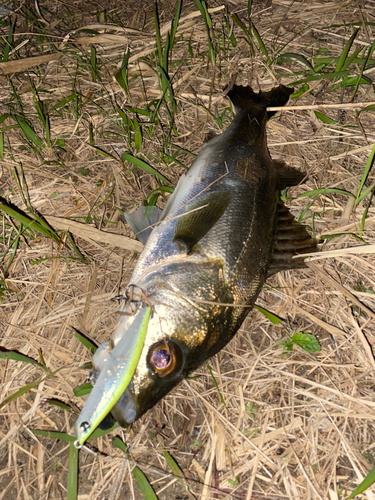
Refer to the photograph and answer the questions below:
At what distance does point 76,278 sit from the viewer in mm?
3260

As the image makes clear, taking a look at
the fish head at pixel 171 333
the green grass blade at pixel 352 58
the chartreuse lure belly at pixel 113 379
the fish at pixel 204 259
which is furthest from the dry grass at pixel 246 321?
the chartreuse lure belly at pixel 113 379

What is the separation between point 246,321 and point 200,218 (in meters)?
1.08

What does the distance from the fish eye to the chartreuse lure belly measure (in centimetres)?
11

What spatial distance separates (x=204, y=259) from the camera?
2.54 m

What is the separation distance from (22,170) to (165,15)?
102 inches

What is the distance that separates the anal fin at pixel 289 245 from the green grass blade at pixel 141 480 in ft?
5.55

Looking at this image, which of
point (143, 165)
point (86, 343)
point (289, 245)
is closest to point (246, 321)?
point (289, 245)

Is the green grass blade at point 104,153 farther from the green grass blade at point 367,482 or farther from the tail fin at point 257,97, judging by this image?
the green grass blade at point 367,482

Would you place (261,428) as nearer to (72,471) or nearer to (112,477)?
(112,477)

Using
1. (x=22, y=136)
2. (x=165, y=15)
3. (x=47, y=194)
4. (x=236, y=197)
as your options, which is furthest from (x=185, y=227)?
(x=165, y=15)

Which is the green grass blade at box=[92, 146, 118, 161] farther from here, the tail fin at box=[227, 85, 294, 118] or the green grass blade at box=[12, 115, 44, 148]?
the tail fin at box=[227, 85, 294, 118]

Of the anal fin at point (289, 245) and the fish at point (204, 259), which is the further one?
the anal fin at point (289, 245)

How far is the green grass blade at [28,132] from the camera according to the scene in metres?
3.45

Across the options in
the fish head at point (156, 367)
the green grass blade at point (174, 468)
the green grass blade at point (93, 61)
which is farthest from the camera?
the green grass blade at point (93, 61)
